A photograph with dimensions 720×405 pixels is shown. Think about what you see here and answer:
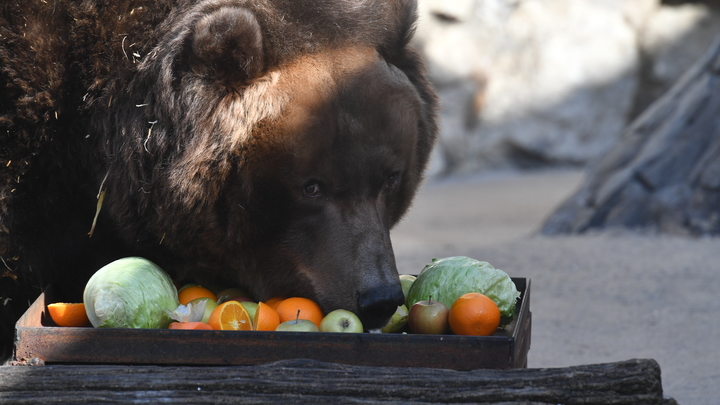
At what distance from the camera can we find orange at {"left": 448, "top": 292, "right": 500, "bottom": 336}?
2535mm

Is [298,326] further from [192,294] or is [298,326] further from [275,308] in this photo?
[192,294]

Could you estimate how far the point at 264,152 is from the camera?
2.86 metres

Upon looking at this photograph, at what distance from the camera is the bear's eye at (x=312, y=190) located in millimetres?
2912

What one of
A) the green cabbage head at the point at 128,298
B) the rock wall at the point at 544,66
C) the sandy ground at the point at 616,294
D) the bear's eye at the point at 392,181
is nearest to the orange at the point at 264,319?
the green cabbage head at the point at 128,298

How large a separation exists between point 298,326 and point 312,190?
22.5 inches

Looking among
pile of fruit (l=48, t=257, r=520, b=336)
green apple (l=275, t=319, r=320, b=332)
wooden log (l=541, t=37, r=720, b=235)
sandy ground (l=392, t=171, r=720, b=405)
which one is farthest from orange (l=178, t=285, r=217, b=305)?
wooden log (l=541, t=37, r=720, b=235)

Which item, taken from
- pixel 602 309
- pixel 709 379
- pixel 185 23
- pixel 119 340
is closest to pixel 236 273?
pixel 119 340

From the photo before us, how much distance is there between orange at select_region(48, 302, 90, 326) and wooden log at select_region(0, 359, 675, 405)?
45 centimetres

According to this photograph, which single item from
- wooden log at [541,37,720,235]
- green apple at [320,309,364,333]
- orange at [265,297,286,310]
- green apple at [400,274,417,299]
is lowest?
wooden log at [541,37,720,235]

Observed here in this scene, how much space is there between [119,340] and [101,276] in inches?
12.8

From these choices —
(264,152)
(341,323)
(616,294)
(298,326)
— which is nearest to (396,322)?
(341,323)

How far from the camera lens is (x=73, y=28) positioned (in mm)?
2957

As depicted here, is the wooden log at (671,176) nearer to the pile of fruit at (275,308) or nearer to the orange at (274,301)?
the pile of fruit at (275,308)

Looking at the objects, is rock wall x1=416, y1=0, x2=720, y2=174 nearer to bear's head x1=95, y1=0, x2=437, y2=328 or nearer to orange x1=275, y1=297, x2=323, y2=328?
bear's head x1=95, y1=0, x2=437, y2=328
